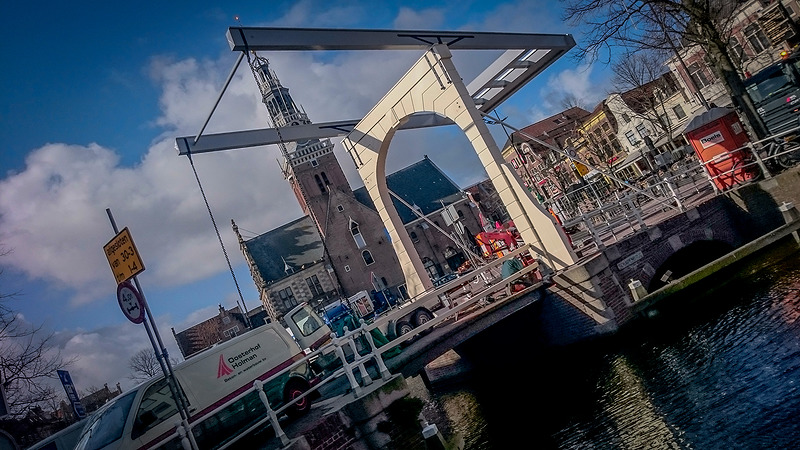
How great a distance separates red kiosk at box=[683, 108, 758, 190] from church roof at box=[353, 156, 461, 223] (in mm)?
37030

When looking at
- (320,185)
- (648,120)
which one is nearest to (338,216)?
(320,185)

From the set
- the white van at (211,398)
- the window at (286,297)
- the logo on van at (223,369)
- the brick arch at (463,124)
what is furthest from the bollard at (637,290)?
the window at (286,297)

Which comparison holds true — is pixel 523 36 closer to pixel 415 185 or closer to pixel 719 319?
pixel 719 319

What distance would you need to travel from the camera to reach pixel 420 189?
53.7 m

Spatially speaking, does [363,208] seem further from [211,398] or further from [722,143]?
[211,398]

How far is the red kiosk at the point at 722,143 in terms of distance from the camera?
13156mm

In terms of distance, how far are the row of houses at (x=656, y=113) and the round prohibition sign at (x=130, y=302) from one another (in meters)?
16.1

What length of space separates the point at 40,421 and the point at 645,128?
52.9m

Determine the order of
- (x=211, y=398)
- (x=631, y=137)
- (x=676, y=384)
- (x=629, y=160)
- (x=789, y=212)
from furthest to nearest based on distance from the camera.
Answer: (x=631, y=137), (x=629, y=160), (x=789, y=212), (x=211, y=398), (x=676, y=384)

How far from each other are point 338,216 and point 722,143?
124ft

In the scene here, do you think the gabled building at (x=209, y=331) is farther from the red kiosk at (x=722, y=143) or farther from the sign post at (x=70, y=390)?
the red kiosk at (x=722, y=143)

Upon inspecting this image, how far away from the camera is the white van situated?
774 centimetres

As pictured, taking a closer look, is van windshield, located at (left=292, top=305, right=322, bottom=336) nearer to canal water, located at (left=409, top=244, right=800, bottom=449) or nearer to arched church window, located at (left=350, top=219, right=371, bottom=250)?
canal water, located at (left=409, top=244, right=800, bottom=449)

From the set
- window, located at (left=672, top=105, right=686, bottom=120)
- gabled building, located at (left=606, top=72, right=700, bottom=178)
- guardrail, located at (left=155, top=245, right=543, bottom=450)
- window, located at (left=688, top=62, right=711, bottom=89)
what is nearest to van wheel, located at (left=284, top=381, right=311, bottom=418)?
guardrail, located at (left=155, top=245, right=543, bottom=450)
